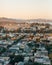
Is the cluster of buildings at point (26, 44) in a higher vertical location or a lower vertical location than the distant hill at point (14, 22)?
lower

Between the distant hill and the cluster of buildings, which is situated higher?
the distant hill

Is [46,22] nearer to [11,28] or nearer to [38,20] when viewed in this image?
[38,20]

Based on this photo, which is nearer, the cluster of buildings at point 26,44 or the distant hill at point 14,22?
the cluster of buildings at point 26,44
